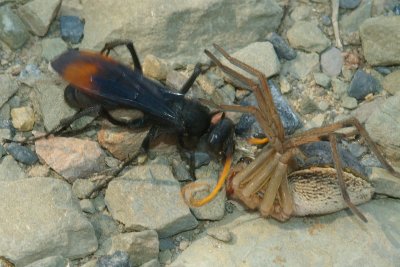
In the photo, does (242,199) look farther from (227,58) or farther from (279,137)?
(227,58)

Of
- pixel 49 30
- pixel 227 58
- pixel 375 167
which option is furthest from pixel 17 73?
pixel 375 167

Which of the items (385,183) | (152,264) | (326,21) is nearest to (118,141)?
(152,264)

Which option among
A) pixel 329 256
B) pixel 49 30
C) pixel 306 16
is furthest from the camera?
pixel 306 16

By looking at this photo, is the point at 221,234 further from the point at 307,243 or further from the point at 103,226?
the point at 103,226

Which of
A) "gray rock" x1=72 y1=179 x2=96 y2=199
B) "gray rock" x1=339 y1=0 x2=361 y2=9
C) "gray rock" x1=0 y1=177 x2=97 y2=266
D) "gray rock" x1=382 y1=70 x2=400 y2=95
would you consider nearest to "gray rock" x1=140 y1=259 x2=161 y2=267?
"gray rock" x1=0 y1=177 x2=97 y2=266

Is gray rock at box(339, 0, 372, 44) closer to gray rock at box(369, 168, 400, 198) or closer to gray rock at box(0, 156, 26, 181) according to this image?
gray rock at box(369, 168, 400, 198)
